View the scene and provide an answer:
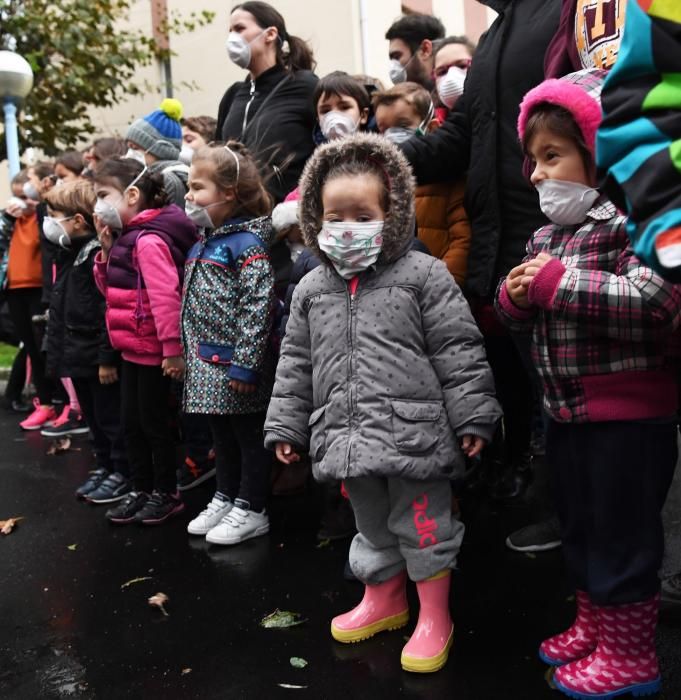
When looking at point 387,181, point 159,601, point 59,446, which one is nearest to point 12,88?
point 59,446

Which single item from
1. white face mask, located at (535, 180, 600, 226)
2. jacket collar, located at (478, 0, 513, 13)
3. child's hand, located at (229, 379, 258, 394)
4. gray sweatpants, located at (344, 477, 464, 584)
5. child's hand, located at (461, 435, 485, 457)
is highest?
jacket collar, located at (478, 0, 513, 13)

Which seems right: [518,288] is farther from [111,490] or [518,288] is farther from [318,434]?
[111,490]

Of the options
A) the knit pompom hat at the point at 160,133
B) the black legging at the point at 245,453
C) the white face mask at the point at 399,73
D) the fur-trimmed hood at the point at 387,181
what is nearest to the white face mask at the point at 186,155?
the knit pompom hat at the point at 160,133

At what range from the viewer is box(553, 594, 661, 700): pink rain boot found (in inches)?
94.3

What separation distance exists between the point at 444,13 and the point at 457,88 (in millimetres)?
8673

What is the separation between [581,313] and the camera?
226 centimetres

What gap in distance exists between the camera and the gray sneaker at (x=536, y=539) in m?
3.61

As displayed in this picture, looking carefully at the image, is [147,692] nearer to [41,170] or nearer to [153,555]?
[153,555]

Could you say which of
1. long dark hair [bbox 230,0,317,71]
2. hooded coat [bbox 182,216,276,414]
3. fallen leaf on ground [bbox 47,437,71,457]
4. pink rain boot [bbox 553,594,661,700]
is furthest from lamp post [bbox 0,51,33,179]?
pink rain boot [bbox 553,594,661,700]

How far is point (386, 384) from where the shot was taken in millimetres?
2732

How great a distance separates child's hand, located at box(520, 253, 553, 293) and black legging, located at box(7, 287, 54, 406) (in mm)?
5785

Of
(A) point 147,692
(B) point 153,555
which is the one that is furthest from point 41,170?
(A) point 147,692

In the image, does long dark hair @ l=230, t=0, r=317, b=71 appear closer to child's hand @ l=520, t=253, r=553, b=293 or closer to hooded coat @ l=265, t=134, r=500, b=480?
hooded coat @ l=265, t=134, r=500, b=480

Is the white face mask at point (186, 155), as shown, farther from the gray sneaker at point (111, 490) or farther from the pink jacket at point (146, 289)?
the gray sneaker at point (111, 490)
